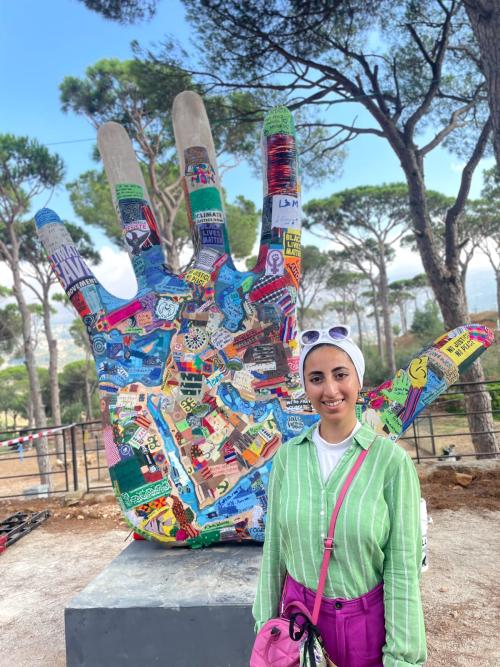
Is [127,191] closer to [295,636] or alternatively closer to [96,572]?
[295,636]

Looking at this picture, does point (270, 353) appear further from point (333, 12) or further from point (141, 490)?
point (333, 12)

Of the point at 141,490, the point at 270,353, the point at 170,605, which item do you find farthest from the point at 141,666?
the point at 270,353

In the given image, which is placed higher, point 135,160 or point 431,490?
point 135,160

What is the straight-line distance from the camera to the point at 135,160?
2881 mm

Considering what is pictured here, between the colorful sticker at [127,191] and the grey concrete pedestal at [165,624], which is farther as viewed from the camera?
the colorful sticker at [127,191]

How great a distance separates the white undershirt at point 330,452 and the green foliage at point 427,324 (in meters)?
25.5

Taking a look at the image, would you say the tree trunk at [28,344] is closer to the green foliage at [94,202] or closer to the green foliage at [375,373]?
the green foliage at [94,202]

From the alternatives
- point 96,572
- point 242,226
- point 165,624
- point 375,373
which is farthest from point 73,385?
point 165,624

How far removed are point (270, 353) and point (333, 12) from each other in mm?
4753

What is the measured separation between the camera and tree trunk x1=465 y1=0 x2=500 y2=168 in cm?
355

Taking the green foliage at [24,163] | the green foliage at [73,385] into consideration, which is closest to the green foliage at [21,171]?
the green foliage at [24,163]

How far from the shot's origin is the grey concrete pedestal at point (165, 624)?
1971 millimetres

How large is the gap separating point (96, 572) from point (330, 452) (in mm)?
3286

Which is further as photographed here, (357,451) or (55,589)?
(55,589)
